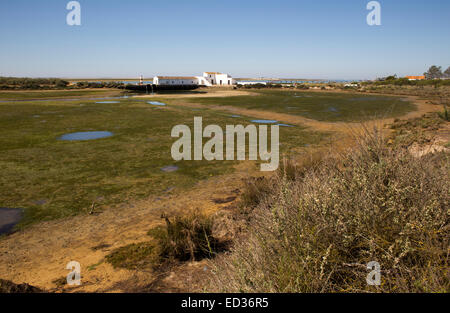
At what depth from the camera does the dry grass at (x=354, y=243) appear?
2.39 m

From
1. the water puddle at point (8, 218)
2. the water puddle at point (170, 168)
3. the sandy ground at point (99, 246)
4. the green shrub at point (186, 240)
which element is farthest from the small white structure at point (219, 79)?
the green shrub at point (186, 240)

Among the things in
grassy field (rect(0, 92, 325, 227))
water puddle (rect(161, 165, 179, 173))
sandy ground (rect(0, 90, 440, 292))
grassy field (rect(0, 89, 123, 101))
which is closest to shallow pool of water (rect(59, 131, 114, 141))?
grassy field (rect(0, 92, 325, 227))

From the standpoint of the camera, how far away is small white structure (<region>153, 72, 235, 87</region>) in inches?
3401

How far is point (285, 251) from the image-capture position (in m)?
2.66

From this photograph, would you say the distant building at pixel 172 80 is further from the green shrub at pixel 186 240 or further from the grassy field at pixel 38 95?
the green shrub at pixel 186 240

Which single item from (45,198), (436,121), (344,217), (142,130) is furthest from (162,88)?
(344,217)

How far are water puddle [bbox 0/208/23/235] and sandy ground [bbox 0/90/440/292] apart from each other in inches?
14.0

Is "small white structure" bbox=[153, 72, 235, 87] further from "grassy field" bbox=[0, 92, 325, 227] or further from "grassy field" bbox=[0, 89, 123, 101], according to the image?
"grassy field" bbox=[0, 92, 325, 227]

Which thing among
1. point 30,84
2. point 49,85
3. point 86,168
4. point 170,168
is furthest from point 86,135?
point 49,85

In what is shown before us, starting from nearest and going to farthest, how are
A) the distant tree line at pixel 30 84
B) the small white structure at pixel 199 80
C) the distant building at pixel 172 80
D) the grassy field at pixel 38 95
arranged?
the grassy field at pixel 38 95 < the distant tree line at pixel 30 84 < the distant building at pixel 172 80 < the small white structure at pixel 199 80

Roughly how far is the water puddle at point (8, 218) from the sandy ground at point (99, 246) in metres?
0.36

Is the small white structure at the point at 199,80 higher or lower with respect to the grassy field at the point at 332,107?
higher
